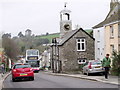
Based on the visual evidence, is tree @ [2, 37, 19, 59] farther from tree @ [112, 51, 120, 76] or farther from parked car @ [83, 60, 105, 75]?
tree @ [112, 51, 120, 76]

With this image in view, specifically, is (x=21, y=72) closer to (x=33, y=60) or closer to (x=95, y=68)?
(x=95, y=68)

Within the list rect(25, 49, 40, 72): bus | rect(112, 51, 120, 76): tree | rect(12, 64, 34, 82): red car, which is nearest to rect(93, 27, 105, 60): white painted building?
rect(112, 51, 120, 76): tree

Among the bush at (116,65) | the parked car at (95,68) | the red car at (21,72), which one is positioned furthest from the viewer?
the parked car at (95,68)

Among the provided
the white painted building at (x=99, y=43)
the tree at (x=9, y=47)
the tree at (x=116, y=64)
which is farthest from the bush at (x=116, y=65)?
the tree at (x=9, y=47)

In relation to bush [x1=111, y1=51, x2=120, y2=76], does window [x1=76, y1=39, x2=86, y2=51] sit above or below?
above

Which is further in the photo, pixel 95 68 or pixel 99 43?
pixel 99 43

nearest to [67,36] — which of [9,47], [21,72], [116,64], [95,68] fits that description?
[95,68]

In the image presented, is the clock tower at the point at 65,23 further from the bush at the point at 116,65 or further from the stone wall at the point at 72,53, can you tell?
the bush at the point at 116,65

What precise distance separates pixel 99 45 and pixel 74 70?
7695 mm

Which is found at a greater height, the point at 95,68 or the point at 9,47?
the point at 9,47

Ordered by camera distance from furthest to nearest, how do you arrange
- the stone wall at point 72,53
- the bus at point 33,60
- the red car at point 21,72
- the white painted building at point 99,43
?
the bus at point 33,60 < the stone wall at point 72,53 < the white painted building at point 99,43 < the red car at point 21,72

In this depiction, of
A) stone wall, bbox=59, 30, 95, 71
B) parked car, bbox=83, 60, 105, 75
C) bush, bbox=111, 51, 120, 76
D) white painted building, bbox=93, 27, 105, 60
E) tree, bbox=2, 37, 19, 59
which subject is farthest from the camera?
tree, bbox=2, 37, 19, 59

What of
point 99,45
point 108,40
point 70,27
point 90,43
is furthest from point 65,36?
point 108,40

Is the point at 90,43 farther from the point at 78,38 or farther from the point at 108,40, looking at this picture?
the point at 108,40
